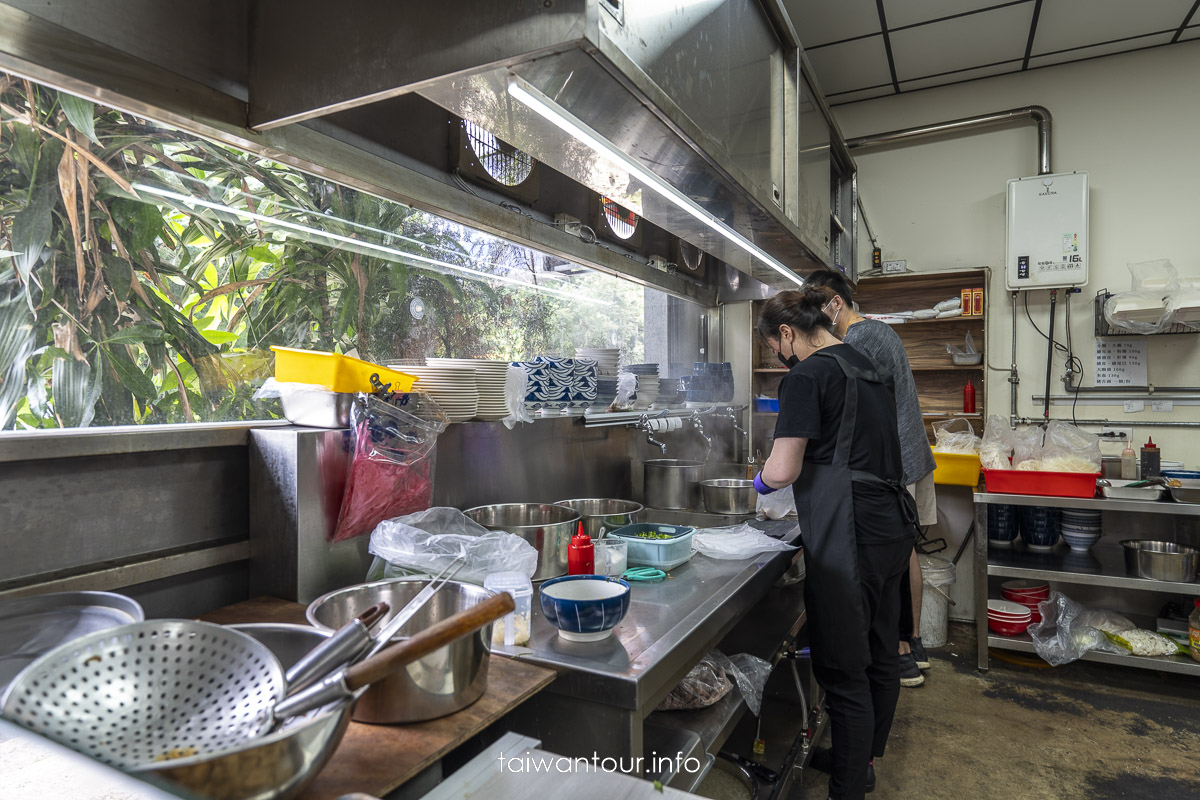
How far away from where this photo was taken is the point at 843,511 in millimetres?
2072

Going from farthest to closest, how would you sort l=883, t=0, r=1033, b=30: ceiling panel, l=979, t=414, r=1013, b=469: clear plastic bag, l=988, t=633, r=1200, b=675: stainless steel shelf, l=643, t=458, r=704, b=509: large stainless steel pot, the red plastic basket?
l=979, t=414, r=1013, b=469: clear plastic bag < l=883, t=0, r=1033, b=30: ceiling panel < the red plastic basket < l=988, t=633, r=1200, b=675: stainless steel shelf < l=643, t=458, r=704, b=509: large stainless steel pot

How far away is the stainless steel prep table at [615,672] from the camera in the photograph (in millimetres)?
1189

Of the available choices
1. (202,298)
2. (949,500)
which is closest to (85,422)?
(202,298)

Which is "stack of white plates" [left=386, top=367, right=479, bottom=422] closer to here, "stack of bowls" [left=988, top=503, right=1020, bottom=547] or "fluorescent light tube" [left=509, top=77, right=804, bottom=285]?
"fluorescent light tube" [left=509, top=77, right=804, bottom=285]

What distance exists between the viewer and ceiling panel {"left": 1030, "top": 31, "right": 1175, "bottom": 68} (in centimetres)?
383

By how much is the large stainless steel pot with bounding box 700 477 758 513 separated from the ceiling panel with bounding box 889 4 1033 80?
295cm

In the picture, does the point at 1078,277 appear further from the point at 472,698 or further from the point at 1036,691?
the point at 472,698

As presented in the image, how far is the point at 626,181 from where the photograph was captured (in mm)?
1753

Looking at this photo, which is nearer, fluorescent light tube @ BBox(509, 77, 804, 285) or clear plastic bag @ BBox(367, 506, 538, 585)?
fluorescent light tube @ BBox(509, 77, 804, 285)

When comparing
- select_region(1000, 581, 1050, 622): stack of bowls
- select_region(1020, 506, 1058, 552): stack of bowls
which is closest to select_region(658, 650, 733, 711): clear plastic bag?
select_region(1000, 581, 1050, 622): stack of bowls

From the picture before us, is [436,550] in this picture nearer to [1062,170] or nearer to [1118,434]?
[1118,434]

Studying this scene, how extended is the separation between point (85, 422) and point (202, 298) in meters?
0.36

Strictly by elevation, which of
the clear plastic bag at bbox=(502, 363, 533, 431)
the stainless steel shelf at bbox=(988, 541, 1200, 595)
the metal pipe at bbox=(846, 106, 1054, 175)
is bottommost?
the stainless steel shelf at bbox=(988, 541, 1200, 595)

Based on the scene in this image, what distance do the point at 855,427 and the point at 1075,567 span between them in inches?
91.5
